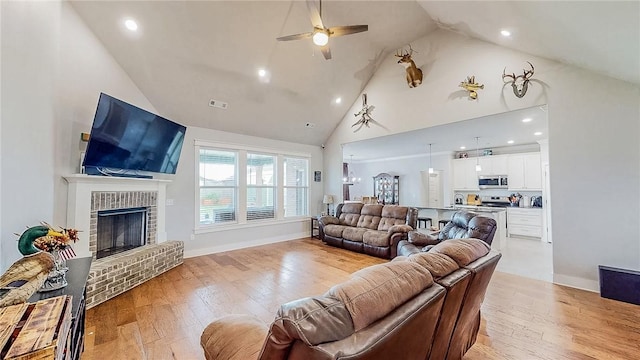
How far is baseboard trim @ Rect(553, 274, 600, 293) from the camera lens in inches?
130

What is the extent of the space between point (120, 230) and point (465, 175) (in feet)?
28.9

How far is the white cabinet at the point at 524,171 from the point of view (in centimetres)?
672

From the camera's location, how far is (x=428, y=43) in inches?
198

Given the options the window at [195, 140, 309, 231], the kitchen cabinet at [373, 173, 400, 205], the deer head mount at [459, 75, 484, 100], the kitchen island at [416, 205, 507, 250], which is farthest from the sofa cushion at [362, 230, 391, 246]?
the kitchen cabinet at [373, 173, 400, 205]

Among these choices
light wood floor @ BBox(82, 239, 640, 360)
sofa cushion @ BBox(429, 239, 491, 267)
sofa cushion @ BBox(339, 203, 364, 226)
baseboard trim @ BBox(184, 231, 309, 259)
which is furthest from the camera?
sofa cushion @ BBox(339, 203, 364, 226)

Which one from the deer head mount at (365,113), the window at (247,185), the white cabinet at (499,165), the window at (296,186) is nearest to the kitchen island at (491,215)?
the white cabinet at (499,165)

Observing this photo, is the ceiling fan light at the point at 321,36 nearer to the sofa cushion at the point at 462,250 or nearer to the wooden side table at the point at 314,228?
the sofa cushion at the point at 462,250

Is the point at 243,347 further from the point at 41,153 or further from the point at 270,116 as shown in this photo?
the point at 270,116

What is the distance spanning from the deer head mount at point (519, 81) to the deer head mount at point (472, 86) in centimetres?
38

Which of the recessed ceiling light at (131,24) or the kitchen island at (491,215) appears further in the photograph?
the kitchen island at (491,215)

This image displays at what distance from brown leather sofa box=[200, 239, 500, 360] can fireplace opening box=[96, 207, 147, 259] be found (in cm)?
345

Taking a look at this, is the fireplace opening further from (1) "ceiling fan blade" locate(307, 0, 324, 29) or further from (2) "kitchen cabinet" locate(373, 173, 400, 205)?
(2) "kitchen cabinet" locate(373, 173, 400, 205)

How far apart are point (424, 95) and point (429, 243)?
2.90 m

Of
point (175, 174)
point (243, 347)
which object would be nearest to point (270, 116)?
point (175, 174)
